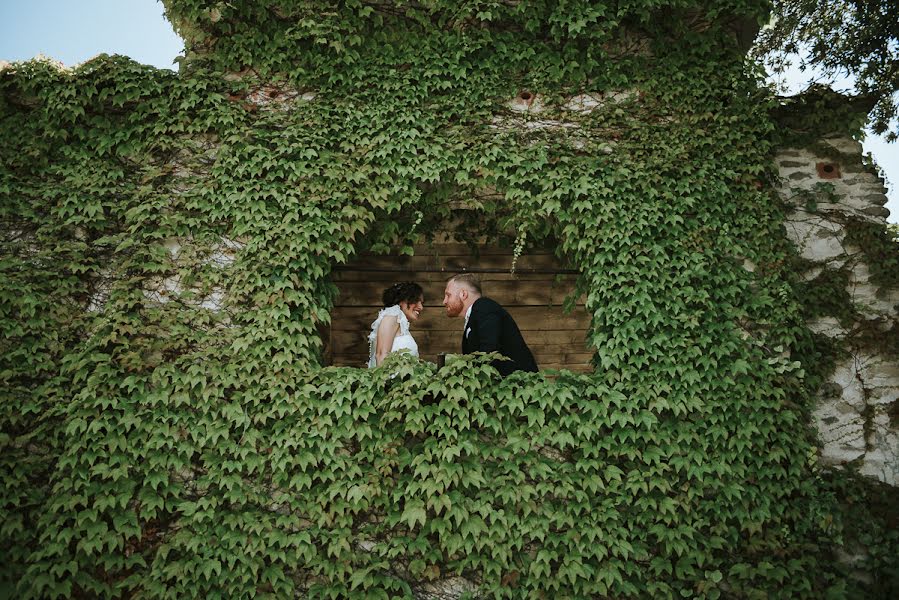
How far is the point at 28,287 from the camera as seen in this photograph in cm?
436

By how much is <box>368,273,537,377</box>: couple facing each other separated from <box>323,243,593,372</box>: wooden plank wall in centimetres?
112

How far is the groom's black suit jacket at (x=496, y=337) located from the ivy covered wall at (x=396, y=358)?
0.73ft

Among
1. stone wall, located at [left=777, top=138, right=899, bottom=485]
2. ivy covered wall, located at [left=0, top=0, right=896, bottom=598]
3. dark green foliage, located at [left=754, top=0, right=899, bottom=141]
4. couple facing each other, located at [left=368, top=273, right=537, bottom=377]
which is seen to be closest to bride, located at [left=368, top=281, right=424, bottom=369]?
couple facing each other, located at [left=368, top=273, right=537, bottom=377]

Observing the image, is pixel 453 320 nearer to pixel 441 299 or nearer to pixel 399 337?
pixel 441 299

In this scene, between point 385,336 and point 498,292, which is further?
point 498,292

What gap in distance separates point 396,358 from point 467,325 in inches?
29.0

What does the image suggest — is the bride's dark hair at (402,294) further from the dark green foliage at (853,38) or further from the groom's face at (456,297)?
the dark green foliage at (853,38)

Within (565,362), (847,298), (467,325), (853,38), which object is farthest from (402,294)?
(853,38)

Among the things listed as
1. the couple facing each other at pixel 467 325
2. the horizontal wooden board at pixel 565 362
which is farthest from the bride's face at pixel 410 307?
the horizontal wooden board at pixel 565 362

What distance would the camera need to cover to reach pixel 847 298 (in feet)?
16.1

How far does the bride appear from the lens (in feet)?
16.6

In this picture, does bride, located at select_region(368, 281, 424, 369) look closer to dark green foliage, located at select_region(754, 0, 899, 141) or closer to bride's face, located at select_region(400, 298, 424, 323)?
bride's face, located at select_region(400, 298, 424, 323)

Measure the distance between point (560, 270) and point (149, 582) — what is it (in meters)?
5.16

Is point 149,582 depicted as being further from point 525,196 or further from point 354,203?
point 525,196
